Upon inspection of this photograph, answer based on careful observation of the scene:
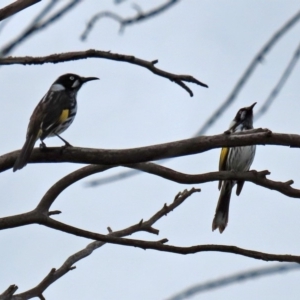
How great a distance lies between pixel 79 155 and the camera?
17.2 ft

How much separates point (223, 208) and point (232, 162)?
79 cm

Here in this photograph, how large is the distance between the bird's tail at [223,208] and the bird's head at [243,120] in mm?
910

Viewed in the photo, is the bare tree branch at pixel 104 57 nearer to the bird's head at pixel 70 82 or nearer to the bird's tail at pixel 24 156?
the bird's tail at pixel 24 156

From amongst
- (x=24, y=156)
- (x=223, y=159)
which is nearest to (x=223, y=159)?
(x=223, y=159)

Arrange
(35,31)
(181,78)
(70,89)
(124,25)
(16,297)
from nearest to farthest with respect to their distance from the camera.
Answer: (35,31), (124,25), (181,78), (16,297), (70,89)

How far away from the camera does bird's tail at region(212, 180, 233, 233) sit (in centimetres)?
1013

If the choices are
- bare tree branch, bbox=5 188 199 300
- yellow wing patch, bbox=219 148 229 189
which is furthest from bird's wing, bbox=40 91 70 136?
yellow wing patch, bbox=219 148 229 189

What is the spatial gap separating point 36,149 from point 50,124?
1551mm

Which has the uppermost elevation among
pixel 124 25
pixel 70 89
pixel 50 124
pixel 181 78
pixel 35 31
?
pixel 70 89

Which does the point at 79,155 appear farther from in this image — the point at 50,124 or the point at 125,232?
the point at 50,124

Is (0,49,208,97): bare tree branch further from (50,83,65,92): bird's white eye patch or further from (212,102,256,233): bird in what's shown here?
(212,102,256,233): bird

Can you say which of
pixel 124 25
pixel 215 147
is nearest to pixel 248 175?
pixel 215 147

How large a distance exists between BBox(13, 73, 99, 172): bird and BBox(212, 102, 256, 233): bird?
2781 millimetres

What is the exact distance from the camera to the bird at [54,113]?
23.1ft
